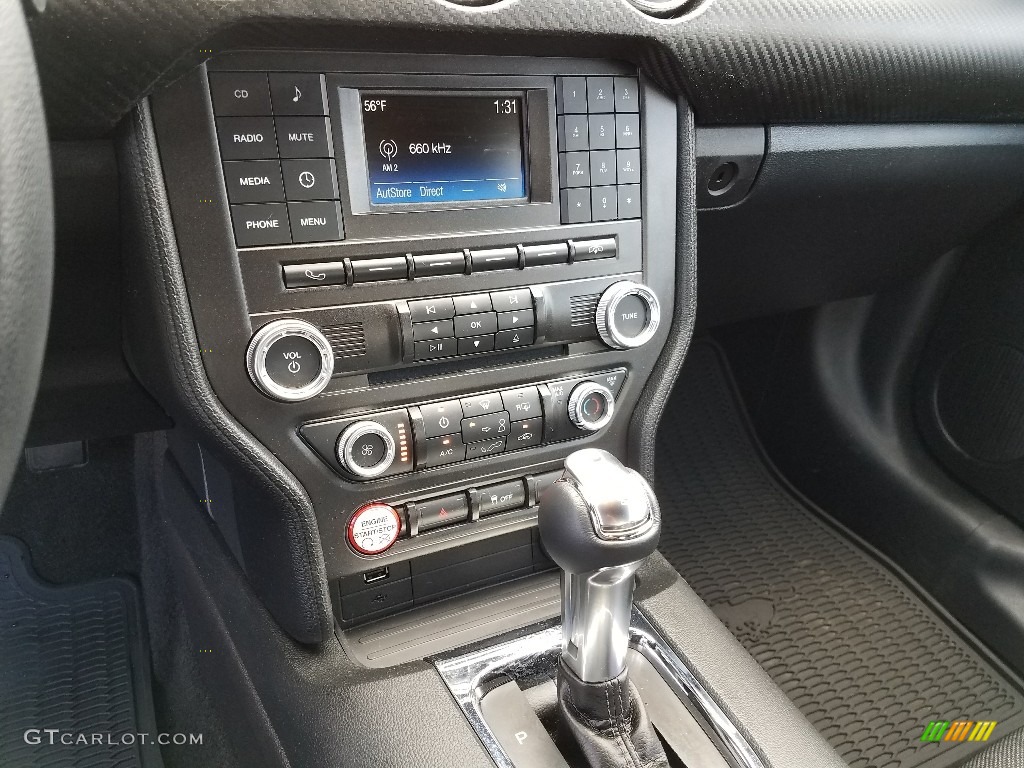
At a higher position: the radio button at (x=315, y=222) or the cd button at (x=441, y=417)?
the radio button at (x=315, y=222)

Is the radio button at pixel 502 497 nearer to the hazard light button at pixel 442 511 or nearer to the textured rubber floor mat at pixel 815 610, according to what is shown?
the hazard light button at pixel 442 511

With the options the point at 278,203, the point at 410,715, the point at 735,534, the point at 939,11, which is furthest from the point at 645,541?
the point at 735,534

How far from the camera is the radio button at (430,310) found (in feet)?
2.19

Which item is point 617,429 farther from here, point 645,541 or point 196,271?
point 196,271

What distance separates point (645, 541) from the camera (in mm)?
544

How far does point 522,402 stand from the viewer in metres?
0.74

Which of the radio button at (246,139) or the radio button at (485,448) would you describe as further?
the radio button at (485,448)

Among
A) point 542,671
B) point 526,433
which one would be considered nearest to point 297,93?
point 526,433

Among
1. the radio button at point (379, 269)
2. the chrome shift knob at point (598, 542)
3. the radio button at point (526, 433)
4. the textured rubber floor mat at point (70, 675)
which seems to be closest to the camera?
the chrome shift knob at point (598, 542)

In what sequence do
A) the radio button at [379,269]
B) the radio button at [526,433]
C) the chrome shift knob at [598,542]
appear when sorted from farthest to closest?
the radio button at [526,433], the radio button at [379,269], the chrome shift knob at [598,542]

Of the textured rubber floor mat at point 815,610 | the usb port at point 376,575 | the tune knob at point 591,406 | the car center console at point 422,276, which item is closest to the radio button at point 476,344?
the car center console at point 422,276

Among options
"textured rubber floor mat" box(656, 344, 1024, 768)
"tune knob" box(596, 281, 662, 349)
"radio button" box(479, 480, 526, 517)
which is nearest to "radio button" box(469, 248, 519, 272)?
"tune knob" box(596, 281, 662, 349)

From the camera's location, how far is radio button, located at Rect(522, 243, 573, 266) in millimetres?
713

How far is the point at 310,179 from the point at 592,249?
27 cm
